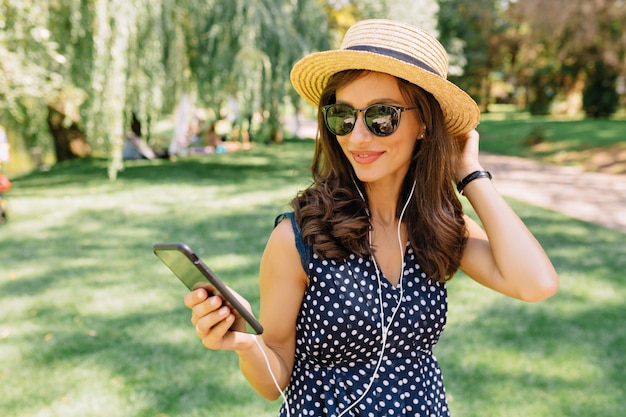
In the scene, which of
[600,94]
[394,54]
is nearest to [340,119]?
[394,54]

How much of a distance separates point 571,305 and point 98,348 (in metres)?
3.53

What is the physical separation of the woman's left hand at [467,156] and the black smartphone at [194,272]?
3.06 ft

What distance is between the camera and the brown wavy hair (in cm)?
165

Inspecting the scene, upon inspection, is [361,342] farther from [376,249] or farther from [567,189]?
[567,189]

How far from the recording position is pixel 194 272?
1216mm

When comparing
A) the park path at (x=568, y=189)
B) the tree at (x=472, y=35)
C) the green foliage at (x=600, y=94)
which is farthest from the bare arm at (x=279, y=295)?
the green foliage at (x=600, y=94)

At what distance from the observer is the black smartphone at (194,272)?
3.76ft

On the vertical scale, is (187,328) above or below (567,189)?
below

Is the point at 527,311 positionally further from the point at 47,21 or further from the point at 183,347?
the point at 47,21

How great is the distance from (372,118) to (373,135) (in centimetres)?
5

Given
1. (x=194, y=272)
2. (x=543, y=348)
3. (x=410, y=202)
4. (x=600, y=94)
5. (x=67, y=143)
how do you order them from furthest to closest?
(x=600, y=94), (x=67, y=143), (x=543, y=348), (x=410, y=202), (x=194, y=272)

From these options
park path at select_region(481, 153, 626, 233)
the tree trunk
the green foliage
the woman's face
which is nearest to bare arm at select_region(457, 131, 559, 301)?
the woman's face

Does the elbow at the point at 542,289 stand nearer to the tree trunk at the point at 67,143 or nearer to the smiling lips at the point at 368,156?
the smiling lips at the point at 368,156

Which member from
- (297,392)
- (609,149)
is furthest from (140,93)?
(609,149)
